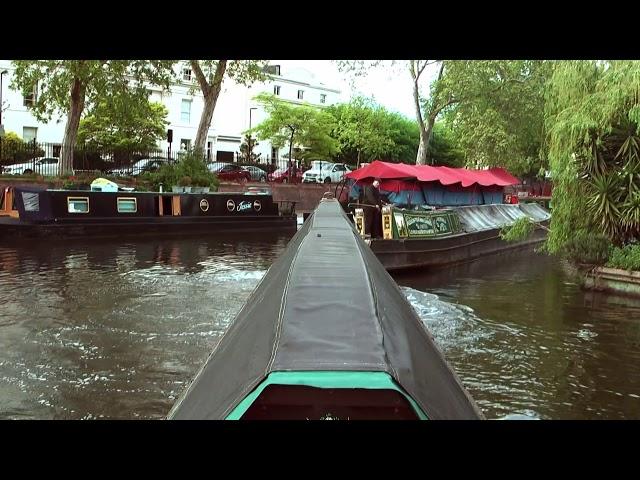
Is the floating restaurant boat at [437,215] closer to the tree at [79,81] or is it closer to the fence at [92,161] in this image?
the tree at [79,81]

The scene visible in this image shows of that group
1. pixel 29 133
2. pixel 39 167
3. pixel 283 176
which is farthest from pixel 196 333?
pixel 29 133

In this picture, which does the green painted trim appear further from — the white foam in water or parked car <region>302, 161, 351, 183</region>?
parked car <region>302, 161, 351, 183</region>

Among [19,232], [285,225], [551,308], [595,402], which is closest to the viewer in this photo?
[595,402]

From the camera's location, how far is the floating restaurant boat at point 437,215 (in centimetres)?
1424

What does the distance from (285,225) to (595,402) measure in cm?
1758

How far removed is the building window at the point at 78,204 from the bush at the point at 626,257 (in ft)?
45.8

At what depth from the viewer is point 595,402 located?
612 centimetres

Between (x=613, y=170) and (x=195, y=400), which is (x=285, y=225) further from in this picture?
(x=195, y=400)

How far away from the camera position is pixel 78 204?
17859 mm

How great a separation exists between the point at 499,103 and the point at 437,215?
12.7m

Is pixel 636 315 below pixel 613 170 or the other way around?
below

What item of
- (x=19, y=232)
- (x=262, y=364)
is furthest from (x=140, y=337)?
(x=19, y=232)

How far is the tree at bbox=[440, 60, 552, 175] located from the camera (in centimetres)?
2606

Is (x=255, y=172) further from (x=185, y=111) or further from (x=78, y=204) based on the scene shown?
(x=78, y=204)
